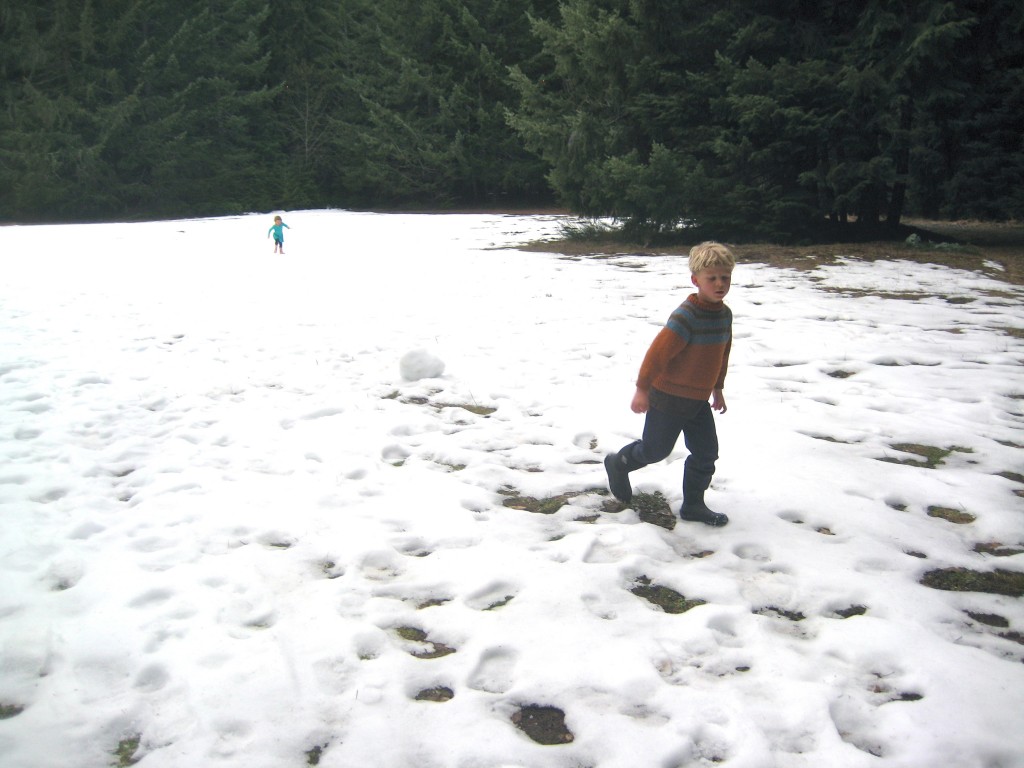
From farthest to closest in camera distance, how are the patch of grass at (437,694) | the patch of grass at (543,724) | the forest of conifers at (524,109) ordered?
the forest of conifers at (524,109)
the patch of grass at (437,694)
the patch of grass at (543,724)

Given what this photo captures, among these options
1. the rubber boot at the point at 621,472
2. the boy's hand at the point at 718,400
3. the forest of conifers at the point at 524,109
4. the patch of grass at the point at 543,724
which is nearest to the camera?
the patch of grass at the point at 543,724

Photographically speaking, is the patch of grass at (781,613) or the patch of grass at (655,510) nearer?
the patch of grass at (781,613)

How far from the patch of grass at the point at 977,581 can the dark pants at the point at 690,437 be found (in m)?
1.13

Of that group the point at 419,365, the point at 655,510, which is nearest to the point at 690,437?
the point at 655,510

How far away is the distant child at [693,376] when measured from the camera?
3.90 metres

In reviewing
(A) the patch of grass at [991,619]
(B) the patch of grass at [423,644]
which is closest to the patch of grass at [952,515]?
(A) the patch of grass at [991,619]

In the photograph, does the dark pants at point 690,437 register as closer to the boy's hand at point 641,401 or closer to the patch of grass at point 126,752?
the boy's hand at point 641,401

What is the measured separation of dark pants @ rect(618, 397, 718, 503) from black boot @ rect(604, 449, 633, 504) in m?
0.18

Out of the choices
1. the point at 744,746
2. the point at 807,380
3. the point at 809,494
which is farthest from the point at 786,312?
the point at 744,746

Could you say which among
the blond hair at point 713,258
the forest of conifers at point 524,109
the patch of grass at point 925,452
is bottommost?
the patch of grass at point 925,452

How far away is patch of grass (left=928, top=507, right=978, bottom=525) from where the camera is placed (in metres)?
4.11

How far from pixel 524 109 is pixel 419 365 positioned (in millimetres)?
11772

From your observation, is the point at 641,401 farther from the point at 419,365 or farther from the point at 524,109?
the point at 524,109

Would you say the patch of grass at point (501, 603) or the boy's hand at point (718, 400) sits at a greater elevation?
the boy's hand at point (718, 400)
